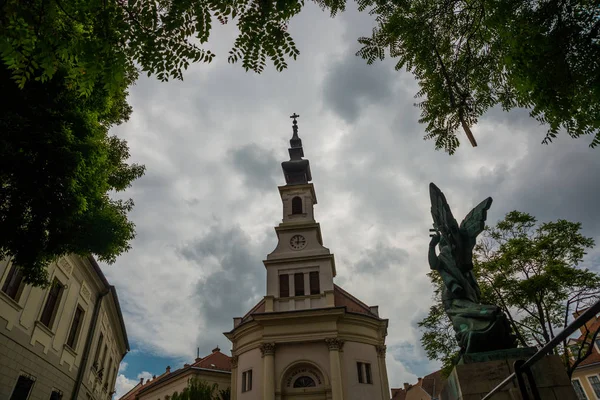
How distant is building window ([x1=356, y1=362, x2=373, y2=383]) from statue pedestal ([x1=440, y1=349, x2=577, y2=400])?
19.0 metres

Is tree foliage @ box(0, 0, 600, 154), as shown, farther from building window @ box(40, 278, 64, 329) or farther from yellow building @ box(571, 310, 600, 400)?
yellow building @ box(571, 310, 600, 400)

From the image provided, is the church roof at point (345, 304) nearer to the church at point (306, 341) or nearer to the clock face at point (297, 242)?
the church at point (306, 341)

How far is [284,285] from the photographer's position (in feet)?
87.5

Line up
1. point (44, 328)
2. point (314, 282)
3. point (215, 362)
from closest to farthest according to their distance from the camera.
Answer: point (44, 328), point (314, 282), point (215, 362)

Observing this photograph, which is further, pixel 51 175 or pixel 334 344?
pixel 334 344

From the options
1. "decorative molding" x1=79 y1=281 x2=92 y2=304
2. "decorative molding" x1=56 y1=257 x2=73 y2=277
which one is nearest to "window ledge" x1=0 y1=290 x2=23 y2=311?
"decorative molding" x1=56 y1=257 x2=73 y2=277

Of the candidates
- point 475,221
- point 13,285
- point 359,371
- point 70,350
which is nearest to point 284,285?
point 359,371

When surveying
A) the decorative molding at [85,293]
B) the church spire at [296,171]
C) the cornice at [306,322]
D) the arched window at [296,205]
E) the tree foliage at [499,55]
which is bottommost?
the tree foliage at [499,55]

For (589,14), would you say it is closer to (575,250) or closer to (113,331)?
(575,250)

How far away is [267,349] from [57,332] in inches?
486

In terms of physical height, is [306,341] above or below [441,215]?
above

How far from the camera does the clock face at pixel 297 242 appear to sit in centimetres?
2842

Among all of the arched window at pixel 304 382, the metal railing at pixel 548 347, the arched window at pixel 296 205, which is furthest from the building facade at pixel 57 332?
the arched window at pixel 296 205

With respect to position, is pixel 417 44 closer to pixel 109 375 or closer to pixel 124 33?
pixel 124 33
